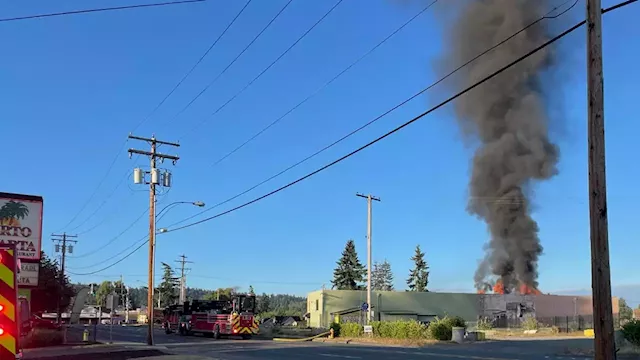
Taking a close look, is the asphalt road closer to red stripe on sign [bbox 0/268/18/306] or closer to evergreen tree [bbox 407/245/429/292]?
red stripe on sign [bbox 0/268/18/306]

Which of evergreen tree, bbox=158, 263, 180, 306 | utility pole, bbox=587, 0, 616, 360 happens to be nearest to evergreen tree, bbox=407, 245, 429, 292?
evergreen tree, bbox=158, 263, 180, 306

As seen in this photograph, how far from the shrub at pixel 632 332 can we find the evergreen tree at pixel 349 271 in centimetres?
7343

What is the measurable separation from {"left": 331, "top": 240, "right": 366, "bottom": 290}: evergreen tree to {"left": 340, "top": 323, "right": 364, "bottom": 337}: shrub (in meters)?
56.7

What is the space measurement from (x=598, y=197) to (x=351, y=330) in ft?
110

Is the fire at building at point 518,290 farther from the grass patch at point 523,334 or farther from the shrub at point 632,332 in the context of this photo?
the shrub at point 632,332

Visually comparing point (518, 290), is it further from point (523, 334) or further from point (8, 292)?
point (8, 292)

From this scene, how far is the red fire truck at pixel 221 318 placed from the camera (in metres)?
38.9

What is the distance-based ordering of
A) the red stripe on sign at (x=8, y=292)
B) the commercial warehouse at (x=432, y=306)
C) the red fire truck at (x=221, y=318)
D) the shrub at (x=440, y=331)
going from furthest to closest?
1. the commercial warehouse at (x=432, y=306)
2. the red fire truck at (x=221, y=318)
3. the shrub at (x=440, y=331)
4. the red stripe on sign at (x=8, y=292)

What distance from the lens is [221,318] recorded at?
39.8 metres

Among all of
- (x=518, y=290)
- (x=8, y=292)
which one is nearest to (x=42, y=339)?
(x=8, y=292)

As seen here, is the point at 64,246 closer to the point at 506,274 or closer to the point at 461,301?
the point at 461,301

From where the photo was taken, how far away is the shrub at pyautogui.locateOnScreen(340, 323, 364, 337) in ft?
128

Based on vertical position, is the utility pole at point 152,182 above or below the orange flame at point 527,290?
above

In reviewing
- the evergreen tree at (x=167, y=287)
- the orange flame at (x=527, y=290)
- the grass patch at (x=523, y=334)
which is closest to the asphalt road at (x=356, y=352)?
the grass patch at (x=523, y=334)
